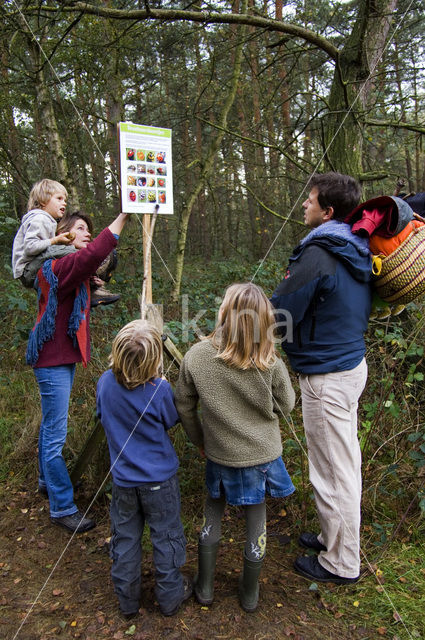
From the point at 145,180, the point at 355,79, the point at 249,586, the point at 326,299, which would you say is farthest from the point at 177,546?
the point at 355,79

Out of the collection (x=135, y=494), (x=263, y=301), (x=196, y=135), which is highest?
(x=196, y=135)

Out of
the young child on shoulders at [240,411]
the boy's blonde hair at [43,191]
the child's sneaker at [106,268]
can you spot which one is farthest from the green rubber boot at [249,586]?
the boy's blonde hair at [43,191]

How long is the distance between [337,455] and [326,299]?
0.80 meters

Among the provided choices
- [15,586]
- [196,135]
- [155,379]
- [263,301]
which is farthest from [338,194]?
[196,135]

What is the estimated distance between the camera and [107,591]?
2361 millimetres

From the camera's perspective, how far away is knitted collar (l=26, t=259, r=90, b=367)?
8.49ft

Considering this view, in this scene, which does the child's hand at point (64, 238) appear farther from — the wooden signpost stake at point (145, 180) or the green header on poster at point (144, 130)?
the green header on poster at point (144, 130)

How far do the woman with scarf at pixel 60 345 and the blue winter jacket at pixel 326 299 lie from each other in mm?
1085

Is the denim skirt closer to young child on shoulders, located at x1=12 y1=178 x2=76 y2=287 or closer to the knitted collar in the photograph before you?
the knitted collar

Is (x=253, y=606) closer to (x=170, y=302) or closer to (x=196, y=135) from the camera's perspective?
(x=170, y=302)

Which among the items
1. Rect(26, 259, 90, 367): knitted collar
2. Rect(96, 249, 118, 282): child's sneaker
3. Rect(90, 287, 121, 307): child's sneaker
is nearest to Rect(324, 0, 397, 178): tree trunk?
Rect(96, 249, 118, 282): child's sneaker

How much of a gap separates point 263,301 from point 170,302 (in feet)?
16.2

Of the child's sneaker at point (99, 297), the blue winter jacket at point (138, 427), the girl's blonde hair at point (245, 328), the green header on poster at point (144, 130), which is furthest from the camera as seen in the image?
the child's sneaker at point (99, 297)

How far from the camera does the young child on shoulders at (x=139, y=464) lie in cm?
202
